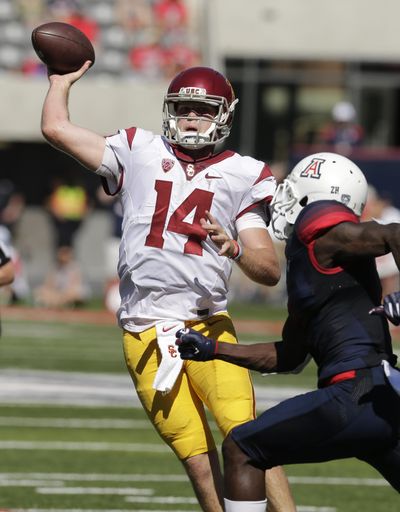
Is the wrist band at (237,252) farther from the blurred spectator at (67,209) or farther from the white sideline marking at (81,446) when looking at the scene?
the blurred spectator at (67,209)

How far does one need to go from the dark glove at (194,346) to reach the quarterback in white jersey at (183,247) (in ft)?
1.11

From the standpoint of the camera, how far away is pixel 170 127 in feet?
17.3

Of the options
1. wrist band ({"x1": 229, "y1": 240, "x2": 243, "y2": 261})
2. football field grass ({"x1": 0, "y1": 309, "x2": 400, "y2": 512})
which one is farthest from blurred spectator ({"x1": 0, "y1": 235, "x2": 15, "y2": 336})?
wrist band ({"x1": 229, "y1": 240, "x2": 243, "y2": 261})

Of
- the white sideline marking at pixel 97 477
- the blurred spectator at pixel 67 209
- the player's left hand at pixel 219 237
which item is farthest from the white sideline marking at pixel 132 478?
the blurred spectator at pixel 67 209

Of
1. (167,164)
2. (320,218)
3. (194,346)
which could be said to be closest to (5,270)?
(167,164)

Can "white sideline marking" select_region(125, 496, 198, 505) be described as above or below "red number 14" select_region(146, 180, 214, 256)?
below

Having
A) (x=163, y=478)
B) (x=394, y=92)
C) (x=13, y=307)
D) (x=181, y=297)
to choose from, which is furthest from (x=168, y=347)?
(x=394, y=92)

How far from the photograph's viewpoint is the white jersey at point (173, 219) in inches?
204

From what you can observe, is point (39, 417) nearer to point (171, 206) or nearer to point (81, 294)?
point (171, 206)

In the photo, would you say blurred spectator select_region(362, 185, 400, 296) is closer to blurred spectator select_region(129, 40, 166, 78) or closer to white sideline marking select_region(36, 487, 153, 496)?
blurred spectator select_region(129, 40, 166, 78)

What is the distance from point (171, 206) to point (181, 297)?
35 cm

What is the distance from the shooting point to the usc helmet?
207 inches

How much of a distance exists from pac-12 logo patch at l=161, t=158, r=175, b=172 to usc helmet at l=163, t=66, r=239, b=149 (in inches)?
3.1

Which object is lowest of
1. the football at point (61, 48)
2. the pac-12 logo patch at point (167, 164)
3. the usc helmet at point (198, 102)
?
the pac-12 logo patch at point (167, 164)
